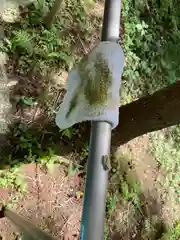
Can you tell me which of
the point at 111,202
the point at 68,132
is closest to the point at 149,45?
the point at 68,132

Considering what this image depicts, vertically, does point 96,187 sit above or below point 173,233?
above

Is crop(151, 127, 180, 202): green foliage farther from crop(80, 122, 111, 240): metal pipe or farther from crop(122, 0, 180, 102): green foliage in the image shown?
crop(80, 122, 111, 240): metal pipe

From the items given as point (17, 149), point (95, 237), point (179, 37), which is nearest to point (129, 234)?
point (17, 149)

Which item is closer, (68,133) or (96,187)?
(96,187)

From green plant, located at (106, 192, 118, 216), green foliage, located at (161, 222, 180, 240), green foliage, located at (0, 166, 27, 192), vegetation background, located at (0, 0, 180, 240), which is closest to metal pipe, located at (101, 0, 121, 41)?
vegetation background, located at (0, 0, 180, 240)

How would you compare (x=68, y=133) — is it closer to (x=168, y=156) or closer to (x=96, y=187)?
(x=168, y=156)

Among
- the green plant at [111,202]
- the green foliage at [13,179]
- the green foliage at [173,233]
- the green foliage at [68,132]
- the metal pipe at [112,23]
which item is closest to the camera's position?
the metal pipe at [112,23]

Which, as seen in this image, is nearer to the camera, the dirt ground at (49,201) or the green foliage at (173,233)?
the dirt ground at (49,201)

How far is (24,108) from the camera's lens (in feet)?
11.8

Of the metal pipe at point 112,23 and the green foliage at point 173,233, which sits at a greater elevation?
the metal pipe at point 112,23

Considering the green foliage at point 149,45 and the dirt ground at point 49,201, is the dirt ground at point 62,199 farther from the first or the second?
the green foliage at point 149,45

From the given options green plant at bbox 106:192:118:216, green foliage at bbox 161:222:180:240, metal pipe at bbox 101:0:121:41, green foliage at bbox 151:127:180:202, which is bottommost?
green foliage at bbox 161:222:180:240

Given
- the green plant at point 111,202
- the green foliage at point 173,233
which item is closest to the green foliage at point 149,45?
the green plant at point 111,202

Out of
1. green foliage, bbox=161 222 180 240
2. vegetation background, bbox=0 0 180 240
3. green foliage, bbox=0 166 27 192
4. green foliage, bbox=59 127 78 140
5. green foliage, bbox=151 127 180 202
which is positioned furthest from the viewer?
green foliage, bbox=151 127 180 202
